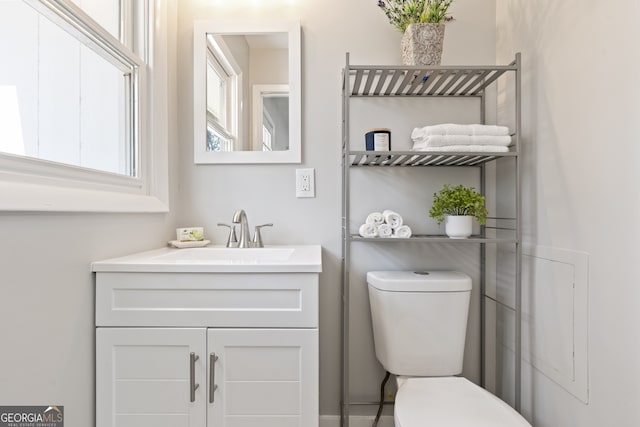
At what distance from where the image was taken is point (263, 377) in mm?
1002

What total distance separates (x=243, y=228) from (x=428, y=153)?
0.81 meters

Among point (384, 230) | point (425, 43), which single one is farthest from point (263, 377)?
point (425, 43)

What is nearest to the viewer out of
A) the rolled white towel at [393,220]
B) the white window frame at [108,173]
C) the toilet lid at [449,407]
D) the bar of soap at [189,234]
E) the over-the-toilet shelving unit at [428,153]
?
the white window frame at [108,173]

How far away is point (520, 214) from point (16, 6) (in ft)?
5.38

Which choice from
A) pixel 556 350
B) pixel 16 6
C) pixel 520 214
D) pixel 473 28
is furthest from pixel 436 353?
pixel 16 6

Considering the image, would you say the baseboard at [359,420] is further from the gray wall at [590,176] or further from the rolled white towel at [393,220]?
the rolled white towel at [393,220]

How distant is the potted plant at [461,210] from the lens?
129 centimetres

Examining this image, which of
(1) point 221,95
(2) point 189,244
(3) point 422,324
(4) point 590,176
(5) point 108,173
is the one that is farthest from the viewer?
(1) point 221,95

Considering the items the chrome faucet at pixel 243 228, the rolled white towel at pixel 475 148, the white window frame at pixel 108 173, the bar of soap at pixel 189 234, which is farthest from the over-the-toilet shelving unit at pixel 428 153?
the white window frame at pixel 108 173

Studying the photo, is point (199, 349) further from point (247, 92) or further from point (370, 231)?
point (247, 92)

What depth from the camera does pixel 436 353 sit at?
1266 millimetres

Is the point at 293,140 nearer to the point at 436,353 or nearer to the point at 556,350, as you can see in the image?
the point at 436,353

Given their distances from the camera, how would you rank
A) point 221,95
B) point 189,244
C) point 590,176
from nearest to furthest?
point 590,176
point 189,244
point 221,95

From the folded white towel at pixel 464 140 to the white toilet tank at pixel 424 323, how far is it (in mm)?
520
